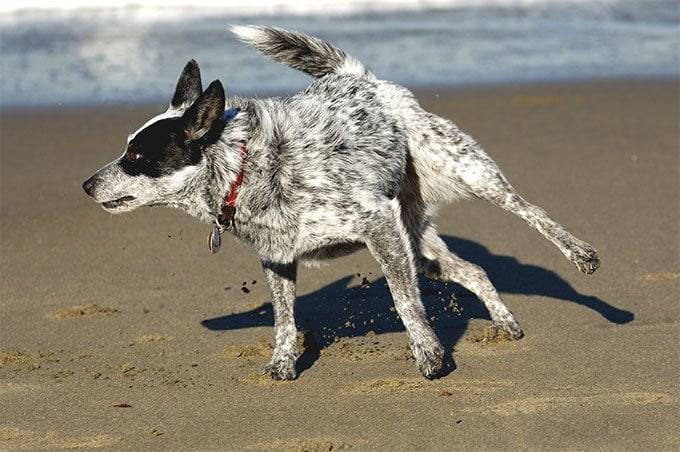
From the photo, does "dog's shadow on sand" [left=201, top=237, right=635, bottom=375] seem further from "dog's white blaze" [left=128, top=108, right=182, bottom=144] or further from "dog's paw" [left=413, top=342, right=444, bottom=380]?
"dog's white blaze" [left=128, top=108, right=182, bottom=144]

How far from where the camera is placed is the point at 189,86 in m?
4.84

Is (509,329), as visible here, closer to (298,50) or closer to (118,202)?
(298,50)

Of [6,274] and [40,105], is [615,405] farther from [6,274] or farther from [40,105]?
[40,105]

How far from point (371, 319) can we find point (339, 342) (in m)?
0.41

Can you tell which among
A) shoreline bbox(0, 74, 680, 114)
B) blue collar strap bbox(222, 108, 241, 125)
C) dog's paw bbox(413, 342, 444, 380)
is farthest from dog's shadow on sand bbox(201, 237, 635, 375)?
shoreline bbox(0, 74, 680, 114)

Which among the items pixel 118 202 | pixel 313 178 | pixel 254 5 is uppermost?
pixel 313 178

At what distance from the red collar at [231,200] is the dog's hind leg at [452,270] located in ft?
4.71

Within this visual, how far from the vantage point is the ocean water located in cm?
1188

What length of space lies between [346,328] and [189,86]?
1.72m

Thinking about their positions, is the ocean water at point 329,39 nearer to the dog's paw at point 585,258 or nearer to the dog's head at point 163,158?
the dog's paw at point 585,258

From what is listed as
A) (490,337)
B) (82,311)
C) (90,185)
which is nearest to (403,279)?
(490,337)

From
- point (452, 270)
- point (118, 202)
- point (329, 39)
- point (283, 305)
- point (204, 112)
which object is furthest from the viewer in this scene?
point (329, 39)

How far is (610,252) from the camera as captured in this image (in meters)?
6.95

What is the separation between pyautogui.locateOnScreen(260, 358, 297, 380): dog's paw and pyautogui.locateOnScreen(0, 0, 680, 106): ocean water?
241 inches
